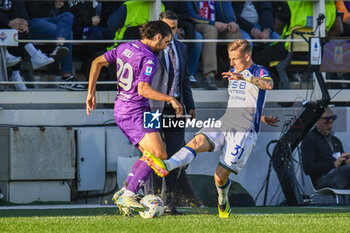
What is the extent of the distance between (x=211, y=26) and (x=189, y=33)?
1.48 ft

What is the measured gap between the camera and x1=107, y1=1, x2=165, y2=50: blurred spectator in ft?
37.0

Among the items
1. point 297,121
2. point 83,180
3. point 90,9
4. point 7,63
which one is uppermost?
point 90,9

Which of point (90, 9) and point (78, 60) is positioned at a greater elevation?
point (90, 9)

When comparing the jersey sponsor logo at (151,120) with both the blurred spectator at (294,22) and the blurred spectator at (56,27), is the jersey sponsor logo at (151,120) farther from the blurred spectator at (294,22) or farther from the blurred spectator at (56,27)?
the blurred spectator at (294,22)

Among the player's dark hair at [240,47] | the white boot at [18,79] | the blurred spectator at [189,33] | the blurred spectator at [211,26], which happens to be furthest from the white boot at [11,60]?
the player's dark hair at [240,47]

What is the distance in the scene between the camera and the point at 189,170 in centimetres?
1173

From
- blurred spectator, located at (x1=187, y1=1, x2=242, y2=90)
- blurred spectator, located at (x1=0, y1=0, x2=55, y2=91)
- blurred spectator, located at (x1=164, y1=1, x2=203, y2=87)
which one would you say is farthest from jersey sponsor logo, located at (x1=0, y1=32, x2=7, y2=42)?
blurred spectator, located at (x1=187, y1=1, x2=242, y2=90)

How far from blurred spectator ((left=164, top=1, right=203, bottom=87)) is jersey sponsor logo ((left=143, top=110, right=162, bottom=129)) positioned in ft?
12.3

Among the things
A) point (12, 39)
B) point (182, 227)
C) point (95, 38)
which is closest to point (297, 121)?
point (95, 38)

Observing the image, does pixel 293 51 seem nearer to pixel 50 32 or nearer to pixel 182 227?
pixel 50 32

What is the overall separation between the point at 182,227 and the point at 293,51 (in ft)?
20.6

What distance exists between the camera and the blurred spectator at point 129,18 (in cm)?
1128

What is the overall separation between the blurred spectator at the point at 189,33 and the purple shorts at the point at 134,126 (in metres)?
4.14

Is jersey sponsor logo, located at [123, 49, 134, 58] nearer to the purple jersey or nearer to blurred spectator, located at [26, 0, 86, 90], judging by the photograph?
the purple jersey
